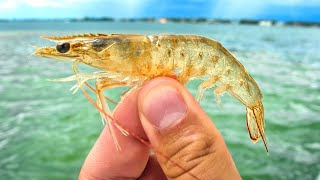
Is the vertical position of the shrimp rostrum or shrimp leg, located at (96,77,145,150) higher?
the shrimp rostrum

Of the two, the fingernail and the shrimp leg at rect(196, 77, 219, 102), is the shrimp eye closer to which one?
the fingernail

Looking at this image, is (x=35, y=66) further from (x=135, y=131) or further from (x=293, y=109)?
(x=135, y=131)

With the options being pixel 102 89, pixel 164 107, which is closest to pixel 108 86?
pixel 102 89

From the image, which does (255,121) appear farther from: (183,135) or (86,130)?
(86,130)

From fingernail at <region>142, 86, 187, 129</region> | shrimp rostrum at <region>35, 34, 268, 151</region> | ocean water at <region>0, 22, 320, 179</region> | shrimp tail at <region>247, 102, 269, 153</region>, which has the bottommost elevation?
ocean water at <region>0, 22, 320, 179</region>

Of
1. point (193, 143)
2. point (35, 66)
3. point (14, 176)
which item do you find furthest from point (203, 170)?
point (35, 66)

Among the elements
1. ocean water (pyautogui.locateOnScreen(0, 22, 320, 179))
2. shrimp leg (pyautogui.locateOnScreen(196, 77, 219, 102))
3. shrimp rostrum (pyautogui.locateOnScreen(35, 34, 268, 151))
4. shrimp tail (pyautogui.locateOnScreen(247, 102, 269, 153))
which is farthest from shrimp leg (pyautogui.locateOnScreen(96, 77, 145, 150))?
ocean water (pyautogui.locateOnScreen(0, 22, 320, 179))
